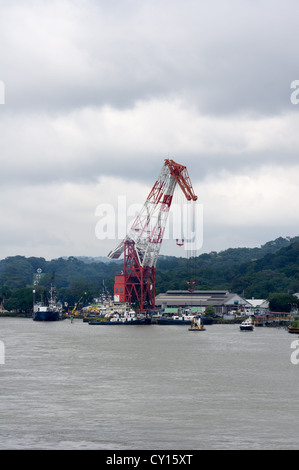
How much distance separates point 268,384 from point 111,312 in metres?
63.4

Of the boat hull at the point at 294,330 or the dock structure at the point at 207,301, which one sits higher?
the dock structure at the point at 207,301

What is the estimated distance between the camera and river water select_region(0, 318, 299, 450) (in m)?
20.3

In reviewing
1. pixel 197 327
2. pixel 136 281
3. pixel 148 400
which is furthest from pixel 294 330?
pixel 148 400

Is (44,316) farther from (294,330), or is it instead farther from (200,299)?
(294,330)

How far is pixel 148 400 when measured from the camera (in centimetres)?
2617

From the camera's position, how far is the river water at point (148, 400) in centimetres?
2030

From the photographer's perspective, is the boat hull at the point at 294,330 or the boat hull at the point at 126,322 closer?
the boat hull at the point at 294,330

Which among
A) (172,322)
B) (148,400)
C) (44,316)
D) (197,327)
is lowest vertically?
(148,400)

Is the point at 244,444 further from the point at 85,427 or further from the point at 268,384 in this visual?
the point at 268,384

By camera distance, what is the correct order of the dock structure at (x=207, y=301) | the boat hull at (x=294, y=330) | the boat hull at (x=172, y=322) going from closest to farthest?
the boat hull at (x=294, y=330)
the boat hull at (x=172, y=322)
the dock structure at (x=207, y=301)

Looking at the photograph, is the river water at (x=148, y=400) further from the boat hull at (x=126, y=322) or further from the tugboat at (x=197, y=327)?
the boat hull at (x=126, y=322)

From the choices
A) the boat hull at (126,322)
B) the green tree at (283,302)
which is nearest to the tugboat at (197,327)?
the boat hull at (126,322)

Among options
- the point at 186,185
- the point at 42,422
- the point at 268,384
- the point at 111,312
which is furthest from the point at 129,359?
the point at 111,312
